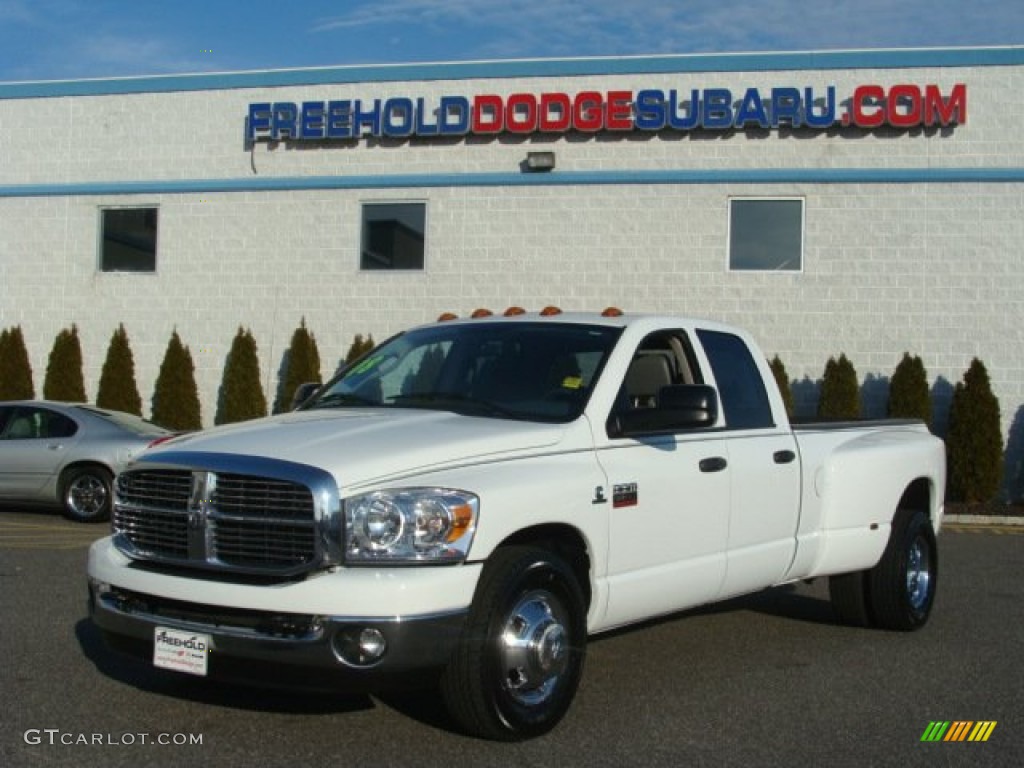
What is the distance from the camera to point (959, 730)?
572 cm

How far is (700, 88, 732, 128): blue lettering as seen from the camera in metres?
18.3

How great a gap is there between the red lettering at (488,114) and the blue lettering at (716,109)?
3.00 m

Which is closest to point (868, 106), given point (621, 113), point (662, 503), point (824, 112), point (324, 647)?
point (824, 112)

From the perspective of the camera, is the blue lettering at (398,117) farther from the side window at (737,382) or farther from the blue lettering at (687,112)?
the side window at (737,382)

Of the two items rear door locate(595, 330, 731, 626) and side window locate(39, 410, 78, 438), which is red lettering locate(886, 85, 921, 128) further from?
rear door locate(595, 330, 731, 626)

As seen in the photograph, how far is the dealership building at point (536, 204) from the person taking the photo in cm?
1792

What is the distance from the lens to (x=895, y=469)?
7949mm

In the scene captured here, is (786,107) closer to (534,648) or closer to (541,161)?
(541,161)

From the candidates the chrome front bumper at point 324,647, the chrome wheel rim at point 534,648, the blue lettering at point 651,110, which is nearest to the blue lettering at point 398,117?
the blue lettering at point 651,110

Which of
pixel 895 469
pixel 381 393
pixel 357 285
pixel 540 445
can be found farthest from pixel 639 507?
pixel 357 285

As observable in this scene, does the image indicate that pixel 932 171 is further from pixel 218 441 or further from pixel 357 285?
pixel 218 441

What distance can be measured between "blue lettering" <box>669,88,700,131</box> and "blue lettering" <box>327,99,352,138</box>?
4957mm

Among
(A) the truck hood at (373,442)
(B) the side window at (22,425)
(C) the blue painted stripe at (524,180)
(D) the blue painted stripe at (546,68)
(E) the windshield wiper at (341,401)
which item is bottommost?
(B) the side window at (22,425)

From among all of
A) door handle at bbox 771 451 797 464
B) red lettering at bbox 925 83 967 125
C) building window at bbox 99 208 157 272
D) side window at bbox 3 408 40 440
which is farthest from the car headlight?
building window at bbox 99 208 157 272
